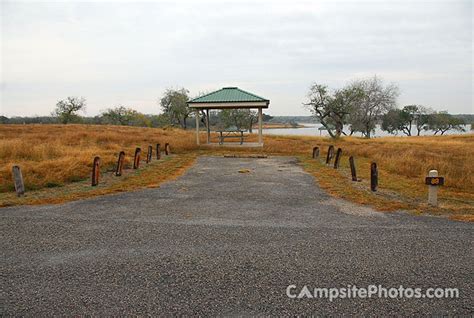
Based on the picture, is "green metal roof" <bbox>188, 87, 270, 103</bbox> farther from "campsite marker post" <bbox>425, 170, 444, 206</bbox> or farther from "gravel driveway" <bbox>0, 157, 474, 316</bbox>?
"gravel driveway" <bbox>0, 157, 474, 316</bbox>

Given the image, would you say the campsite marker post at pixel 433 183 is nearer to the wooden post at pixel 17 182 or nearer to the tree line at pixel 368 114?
the wooden post at pixel 17 182

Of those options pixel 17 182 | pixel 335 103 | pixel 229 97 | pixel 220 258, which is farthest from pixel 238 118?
pixel 220 258

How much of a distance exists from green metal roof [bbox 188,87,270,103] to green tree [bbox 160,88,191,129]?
3218 cm

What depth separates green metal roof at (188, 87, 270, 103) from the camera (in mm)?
18591

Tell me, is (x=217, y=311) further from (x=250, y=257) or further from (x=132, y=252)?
(x=132, y=252)

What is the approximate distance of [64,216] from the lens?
5383 mm

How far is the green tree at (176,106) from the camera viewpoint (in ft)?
172

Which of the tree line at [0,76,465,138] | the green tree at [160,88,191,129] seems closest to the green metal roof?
the tree line at [0,76,465,138]

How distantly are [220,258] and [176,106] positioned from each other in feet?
168

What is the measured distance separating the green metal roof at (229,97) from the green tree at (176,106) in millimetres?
32180

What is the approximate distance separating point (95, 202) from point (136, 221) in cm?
187

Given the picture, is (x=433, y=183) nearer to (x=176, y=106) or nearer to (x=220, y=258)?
(x=220, y=258)

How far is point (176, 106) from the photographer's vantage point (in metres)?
52.4

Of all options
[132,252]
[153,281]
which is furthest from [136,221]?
[153,281]
